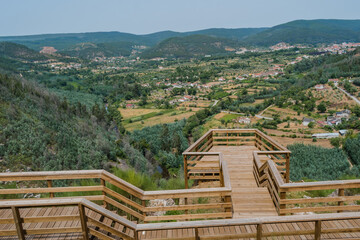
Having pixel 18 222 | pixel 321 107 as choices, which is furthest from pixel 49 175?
pixel 321 107

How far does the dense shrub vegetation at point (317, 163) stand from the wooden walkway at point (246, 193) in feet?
48.0

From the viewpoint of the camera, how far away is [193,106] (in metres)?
59.4

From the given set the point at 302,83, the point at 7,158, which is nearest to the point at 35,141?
the point at 7,158

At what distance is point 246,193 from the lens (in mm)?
4605

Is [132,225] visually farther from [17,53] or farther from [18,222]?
[17,53]

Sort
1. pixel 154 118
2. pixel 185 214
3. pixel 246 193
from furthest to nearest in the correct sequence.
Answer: pixel 154 118, pixel 246 193, pixel 185 214

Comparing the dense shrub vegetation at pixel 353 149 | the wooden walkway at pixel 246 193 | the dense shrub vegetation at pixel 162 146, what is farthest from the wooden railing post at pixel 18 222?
the dense shrub vegetation at pixel 353 149

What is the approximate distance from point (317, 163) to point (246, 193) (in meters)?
23.0

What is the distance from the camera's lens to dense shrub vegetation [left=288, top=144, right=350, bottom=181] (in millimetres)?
20453

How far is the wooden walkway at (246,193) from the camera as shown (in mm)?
4062

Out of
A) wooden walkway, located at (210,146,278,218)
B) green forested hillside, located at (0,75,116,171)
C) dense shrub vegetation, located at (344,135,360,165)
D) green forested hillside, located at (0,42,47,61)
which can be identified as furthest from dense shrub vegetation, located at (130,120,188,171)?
green forested hillside, located at (0,42,47,61)

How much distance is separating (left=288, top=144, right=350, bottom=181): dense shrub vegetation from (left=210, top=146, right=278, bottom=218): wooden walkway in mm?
14639

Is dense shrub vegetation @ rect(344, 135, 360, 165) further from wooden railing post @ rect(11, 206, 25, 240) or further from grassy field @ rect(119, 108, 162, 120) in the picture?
grassy field @ rect(119, 108, 162, 120)

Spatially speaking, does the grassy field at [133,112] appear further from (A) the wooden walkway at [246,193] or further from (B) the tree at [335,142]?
(A) the wooden walkway at [246,193]
